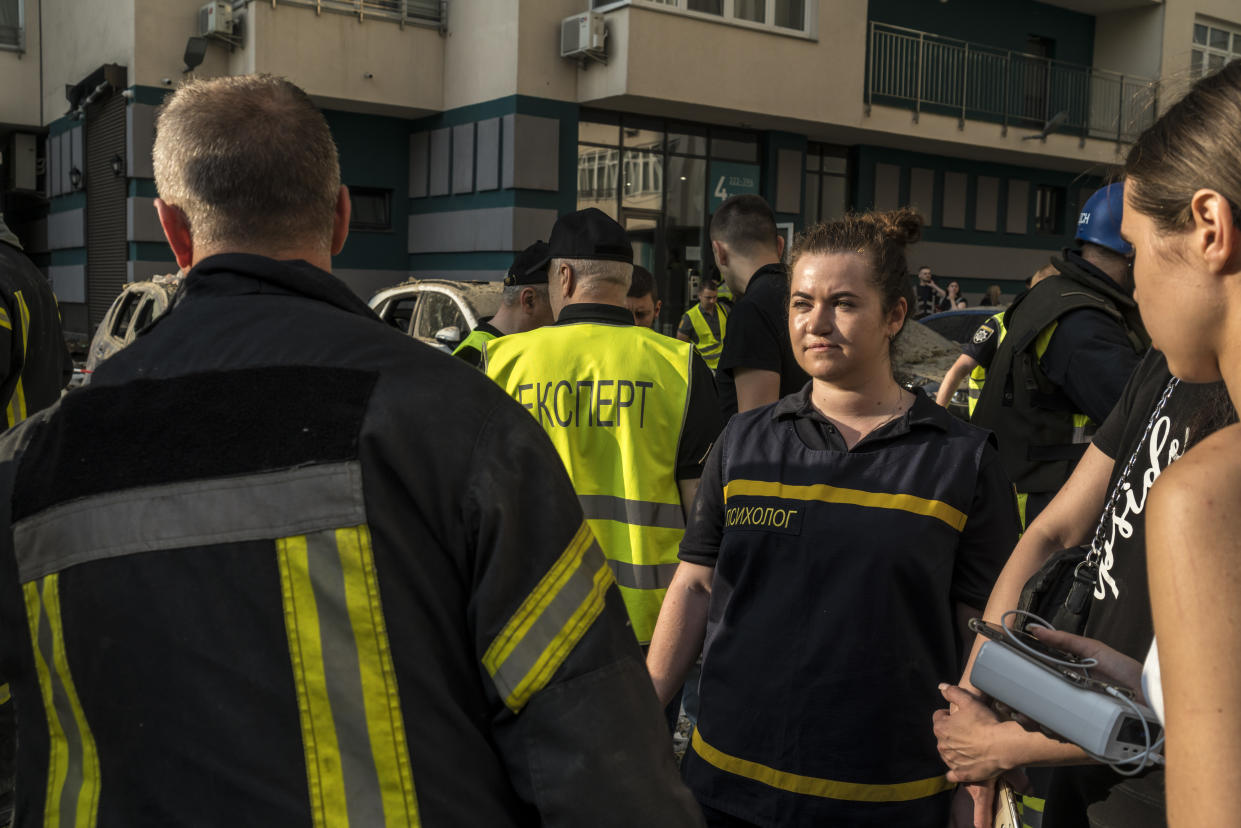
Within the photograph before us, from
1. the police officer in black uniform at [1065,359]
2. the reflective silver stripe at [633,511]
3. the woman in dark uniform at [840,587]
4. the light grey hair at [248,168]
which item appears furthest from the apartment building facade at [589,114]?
the light grey hair at [248,168]

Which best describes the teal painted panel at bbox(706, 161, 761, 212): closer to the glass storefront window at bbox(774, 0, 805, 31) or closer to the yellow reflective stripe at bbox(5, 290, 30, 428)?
A: the glass storefront window at bbox(774, 0, 805, 31)

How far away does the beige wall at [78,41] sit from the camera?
58.3ft

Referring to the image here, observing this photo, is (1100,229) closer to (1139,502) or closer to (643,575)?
(643,575)

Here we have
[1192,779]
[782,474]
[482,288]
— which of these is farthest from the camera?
[482,288]

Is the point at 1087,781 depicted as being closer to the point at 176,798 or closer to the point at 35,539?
the point at 176,798

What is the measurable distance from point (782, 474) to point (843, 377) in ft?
0.92

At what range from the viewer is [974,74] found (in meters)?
21.0

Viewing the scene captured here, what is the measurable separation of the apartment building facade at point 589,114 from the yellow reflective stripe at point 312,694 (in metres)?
15.7

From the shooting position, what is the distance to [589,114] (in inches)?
695

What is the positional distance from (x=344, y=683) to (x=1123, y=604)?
3.74 feet

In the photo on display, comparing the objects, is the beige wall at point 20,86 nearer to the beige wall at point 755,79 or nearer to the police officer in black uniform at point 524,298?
the beige wall at point 755,79

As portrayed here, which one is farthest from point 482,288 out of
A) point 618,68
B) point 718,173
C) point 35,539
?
point 718,173

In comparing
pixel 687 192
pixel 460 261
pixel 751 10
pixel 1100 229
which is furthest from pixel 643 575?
pixel 751 10

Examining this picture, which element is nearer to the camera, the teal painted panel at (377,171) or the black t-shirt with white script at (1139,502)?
the black t-shirt with white script at (1139,502)
